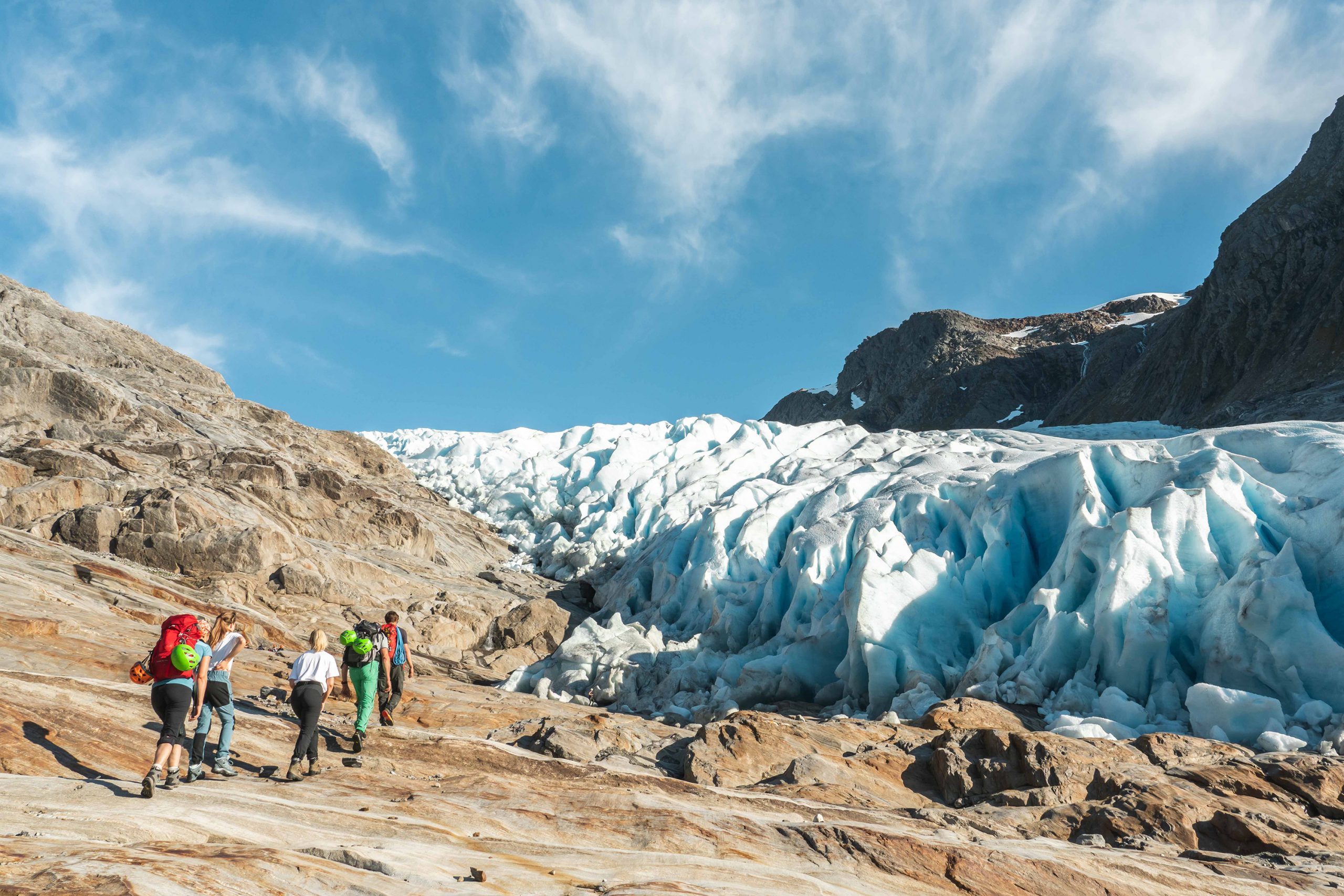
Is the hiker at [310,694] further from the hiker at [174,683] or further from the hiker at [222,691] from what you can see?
the hiker at [174,683]

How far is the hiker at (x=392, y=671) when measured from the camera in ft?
34.3

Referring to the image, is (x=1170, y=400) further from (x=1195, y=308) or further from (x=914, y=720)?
(x=914, y=720)

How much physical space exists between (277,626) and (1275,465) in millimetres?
21563

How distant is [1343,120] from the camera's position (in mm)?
60844

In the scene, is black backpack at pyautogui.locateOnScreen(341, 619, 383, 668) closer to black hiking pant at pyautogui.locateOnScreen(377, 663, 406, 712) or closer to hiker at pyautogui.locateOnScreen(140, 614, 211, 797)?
black hiking pant at pyautogui.locateOnScreen(377, 663, 406, 712)

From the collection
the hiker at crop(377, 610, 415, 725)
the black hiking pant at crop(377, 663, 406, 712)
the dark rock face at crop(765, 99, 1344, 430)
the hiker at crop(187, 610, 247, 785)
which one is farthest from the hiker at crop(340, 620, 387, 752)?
the dark rock face at crop(765, 99, 1344, 430)

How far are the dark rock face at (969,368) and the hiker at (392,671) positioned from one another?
70.8 m

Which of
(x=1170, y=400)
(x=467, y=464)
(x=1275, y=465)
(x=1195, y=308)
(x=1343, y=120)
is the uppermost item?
(x=1343, y=120)

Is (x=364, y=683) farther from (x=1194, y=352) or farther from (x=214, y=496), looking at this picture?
(x=1194, y=352)

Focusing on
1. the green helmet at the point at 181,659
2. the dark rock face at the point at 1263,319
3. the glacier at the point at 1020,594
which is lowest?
the green helmet at the point at 181,659

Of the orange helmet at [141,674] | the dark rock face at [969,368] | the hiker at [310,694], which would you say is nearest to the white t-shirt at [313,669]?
the hiker at [310,694]

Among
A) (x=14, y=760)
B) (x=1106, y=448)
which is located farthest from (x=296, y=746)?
(x=1106, y=448)

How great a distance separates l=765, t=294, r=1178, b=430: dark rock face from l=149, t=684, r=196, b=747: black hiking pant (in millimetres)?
74750

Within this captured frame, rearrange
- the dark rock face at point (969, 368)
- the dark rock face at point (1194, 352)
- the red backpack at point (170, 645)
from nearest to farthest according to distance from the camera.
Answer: the red backpack at point (170, 645)
the dark rock face at point (1194, 352)
the dark rock face at point (969, 368)
